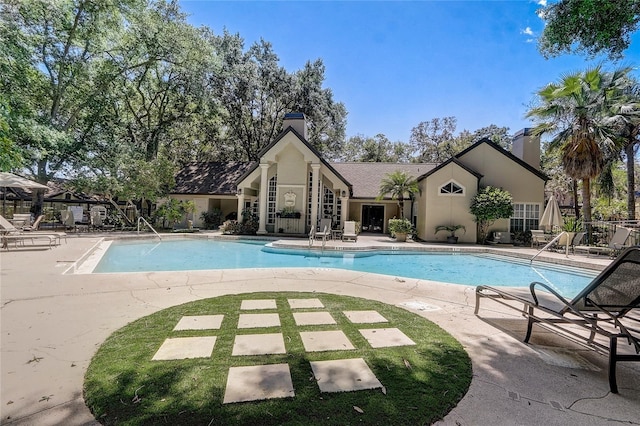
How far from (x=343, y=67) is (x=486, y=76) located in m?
8.94

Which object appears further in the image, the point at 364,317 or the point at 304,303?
the point at 304,303

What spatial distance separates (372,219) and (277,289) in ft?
62.1

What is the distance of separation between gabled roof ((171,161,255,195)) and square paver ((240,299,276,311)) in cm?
1837

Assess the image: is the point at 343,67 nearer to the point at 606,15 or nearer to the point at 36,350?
the point at 606,15

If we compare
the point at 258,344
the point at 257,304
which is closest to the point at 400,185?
the point at 257,304

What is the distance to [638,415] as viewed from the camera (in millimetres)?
2338

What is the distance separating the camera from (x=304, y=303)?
4.98 m

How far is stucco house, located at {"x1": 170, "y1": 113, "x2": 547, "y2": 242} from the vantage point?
58.0 ft

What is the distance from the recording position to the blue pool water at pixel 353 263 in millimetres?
9555

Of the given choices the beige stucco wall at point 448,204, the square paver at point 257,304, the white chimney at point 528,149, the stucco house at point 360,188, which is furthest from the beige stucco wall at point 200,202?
the white chimney at point 528,149

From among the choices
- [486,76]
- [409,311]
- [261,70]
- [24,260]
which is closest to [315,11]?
[486,76]

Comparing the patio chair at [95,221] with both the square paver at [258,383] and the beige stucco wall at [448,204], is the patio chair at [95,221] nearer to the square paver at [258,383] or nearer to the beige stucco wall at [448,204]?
the beige stucco wall at [448,204]

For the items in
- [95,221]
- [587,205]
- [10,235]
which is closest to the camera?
[10,235]

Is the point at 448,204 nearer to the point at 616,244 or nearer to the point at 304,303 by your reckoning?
the point at 616,244
